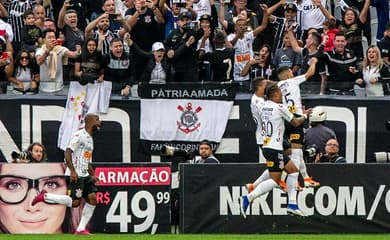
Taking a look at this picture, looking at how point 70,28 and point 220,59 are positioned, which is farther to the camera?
point 70,28

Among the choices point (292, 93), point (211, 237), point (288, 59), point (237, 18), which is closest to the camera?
point (211, 237)

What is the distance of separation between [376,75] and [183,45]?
12.0 ft

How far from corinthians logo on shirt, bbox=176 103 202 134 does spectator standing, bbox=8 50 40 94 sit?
273cm

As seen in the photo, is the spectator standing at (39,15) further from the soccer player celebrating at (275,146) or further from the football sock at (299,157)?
the football sock at (299,157)

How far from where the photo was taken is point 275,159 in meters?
17.8

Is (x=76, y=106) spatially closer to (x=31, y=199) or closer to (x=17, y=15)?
(x=31, y=199)

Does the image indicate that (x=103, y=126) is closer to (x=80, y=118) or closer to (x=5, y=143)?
(x=80, y=118)

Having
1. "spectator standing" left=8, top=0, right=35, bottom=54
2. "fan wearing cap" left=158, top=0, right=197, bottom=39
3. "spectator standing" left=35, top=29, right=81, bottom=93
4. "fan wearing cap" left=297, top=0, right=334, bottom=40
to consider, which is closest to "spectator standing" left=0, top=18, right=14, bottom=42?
"spectator standing" left=8, top=0, right=35, bottom=54

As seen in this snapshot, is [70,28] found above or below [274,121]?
above

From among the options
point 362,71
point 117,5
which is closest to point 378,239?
point 362,71

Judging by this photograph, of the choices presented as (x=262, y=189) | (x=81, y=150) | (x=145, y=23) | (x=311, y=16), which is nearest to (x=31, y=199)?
(x=81, y=150)

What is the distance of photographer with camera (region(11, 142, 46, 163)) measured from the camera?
1962 centimetres

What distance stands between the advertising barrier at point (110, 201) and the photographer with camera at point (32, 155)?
2.06 feet

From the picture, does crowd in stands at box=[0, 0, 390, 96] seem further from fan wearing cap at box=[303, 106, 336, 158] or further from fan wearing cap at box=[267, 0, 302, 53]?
fan wearing cap at box=[303, 106, 336, 158]
